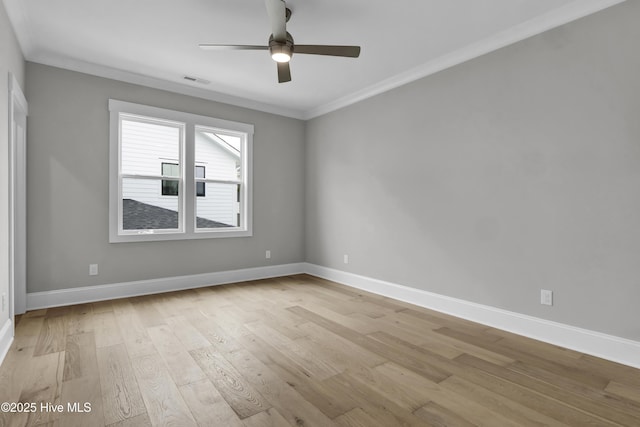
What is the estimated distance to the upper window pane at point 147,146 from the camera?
4168mm

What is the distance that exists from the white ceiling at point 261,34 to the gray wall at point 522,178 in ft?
0.74

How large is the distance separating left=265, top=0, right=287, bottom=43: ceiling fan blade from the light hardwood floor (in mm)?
2463

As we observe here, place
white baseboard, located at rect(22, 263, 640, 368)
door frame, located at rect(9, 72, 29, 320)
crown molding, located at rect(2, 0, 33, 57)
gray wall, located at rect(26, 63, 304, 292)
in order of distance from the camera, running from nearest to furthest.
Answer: white baseboard, located at rect(22, 263, 640, 368) < crown molding, located at rect(2, 0, 33, 57) < door frame, located at rect(9, 72, 29, 320) < gray wall, located at rect(26, 63, 304, 292)

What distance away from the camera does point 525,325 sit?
9.67ft

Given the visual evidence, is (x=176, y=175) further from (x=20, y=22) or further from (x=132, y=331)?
(x=132, y=331)

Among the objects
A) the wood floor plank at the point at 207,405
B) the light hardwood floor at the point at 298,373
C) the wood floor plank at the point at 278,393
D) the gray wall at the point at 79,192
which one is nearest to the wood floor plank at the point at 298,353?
the light hardwood floor at the point at 298,373

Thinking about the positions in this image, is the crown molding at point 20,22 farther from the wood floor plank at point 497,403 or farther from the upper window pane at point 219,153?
the wood floor plank at point 497,403

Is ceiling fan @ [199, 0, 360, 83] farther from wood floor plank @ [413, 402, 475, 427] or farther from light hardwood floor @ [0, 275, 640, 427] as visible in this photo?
wood floor plank @ [413, 402, 475, 427]

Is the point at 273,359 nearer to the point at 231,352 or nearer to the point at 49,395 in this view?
the point at 231,352

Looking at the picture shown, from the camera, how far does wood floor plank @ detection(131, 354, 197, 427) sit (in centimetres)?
172

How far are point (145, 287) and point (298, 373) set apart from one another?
288cm

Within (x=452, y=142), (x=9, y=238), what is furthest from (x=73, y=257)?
(x=452, y=142)

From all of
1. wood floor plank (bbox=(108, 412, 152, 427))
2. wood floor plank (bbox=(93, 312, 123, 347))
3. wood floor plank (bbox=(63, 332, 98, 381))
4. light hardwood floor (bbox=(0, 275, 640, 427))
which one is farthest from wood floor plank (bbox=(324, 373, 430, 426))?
wood floor plank (bbox=(93, 312, 123, 347))

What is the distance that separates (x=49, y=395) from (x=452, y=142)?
391cm
